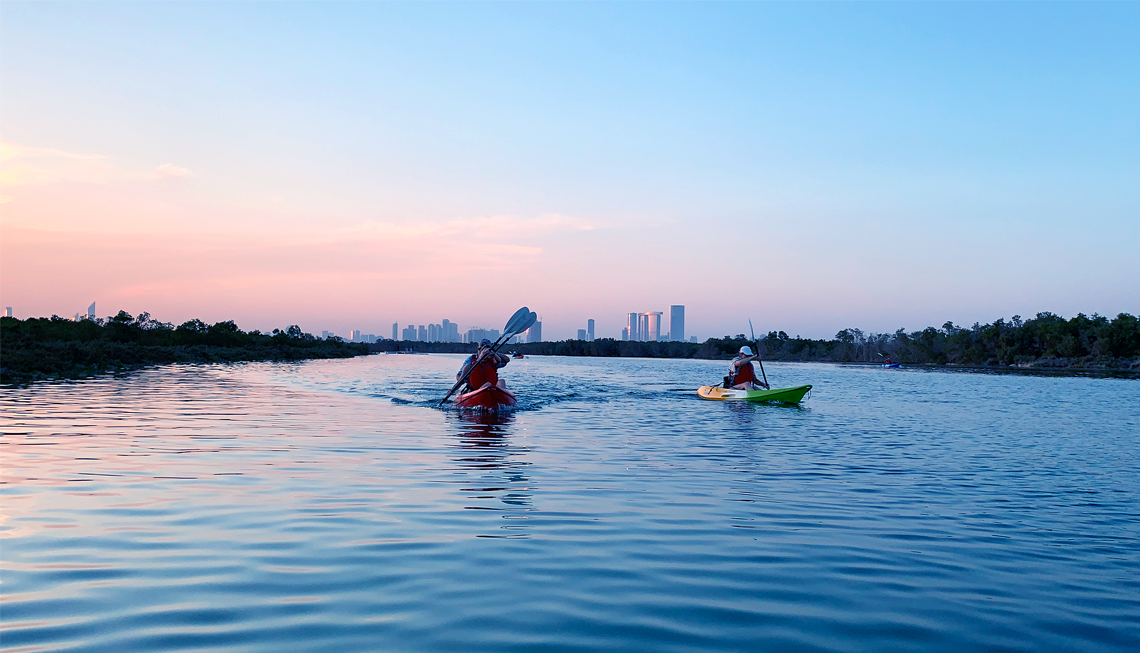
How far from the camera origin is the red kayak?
62.5 feet

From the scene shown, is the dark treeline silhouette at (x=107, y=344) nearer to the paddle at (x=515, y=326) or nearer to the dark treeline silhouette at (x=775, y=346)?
the dark treeline silhouette at (x=775, y=346)

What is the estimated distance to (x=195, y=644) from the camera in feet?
12.1

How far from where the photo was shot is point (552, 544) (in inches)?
232

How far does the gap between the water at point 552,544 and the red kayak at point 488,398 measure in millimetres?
5247

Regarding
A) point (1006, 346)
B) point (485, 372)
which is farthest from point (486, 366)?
point (1006, 346)

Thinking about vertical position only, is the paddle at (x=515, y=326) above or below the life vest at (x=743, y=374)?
above

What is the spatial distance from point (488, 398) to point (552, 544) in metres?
13.4

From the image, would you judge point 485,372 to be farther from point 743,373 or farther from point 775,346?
point 775,346

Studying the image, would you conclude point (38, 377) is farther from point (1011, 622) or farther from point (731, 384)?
point (1011, 622)

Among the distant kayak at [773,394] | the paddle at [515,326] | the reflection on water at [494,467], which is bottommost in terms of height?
the reflection on water at [494,467]

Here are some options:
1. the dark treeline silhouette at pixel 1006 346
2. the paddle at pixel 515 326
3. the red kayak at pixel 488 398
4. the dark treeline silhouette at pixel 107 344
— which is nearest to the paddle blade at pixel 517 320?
the paddle at pixel 515 326

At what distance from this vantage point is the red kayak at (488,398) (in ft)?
62.5

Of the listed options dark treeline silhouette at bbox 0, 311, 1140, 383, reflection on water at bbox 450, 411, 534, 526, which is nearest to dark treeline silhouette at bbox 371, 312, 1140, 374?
dark treeline silhouette at bbox 0, 311, 1140, 383

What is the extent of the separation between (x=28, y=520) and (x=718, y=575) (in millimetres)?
5966
